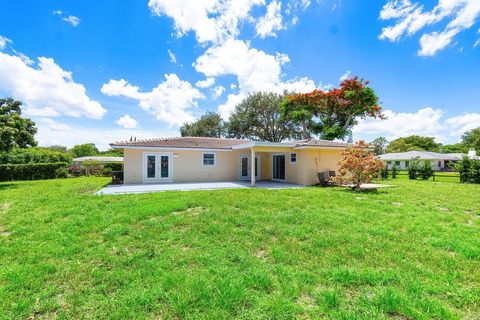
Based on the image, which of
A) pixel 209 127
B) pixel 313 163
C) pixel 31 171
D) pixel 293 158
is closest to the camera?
pixel 313 163

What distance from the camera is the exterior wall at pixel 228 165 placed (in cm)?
1577

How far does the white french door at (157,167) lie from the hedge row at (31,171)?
12580mm

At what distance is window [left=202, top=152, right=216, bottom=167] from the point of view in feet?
58.3

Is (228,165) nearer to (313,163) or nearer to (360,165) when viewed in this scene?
(313,163)

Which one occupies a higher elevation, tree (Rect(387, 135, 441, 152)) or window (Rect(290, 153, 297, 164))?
tree (Rect(387, 135, 441, 152))

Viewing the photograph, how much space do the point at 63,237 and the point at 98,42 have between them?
12621 millimetres

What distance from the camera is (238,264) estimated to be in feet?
13.3

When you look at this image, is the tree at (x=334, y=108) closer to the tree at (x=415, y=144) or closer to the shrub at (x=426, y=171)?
the shrub at (x=426, y=171)

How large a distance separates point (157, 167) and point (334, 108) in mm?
20866

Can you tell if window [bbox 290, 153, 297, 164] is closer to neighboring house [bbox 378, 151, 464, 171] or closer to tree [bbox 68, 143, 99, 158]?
neighboring house [bbox 378, 151, 464, 171]

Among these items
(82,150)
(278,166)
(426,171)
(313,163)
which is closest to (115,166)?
(278,166)

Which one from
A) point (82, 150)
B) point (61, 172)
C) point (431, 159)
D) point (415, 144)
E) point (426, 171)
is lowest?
point (426, 171)

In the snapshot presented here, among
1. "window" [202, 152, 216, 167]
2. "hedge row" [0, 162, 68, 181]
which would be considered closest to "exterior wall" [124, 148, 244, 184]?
"window" [202, 152, 216, 167]

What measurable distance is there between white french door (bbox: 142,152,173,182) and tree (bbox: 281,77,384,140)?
55.5 feet
